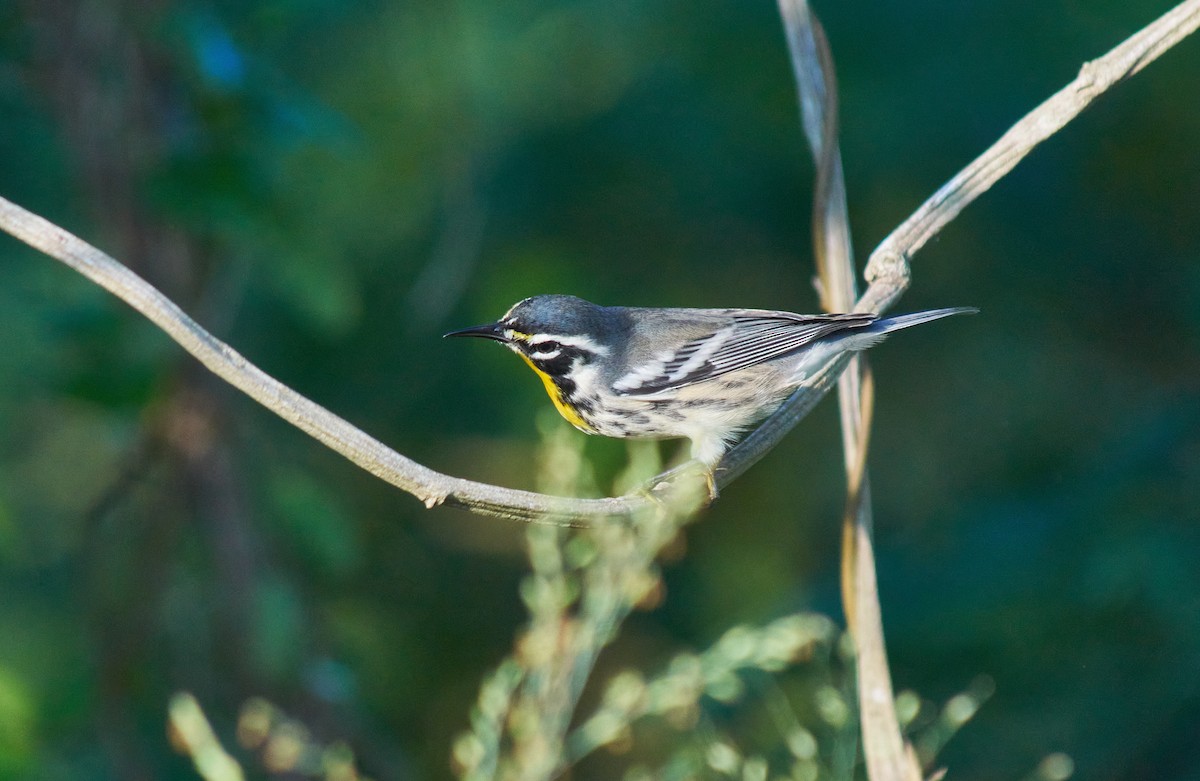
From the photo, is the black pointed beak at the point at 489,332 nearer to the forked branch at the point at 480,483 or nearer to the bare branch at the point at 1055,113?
the forked branch at the point at 480,483

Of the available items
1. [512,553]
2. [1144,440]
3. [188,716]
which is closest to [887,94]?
[1144,440]

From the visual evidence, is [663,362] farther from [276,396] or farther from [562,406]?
[276,396]

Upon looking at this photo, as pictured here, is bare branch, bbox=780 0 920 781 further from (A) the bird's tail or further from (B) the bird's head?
(B) the bird's head

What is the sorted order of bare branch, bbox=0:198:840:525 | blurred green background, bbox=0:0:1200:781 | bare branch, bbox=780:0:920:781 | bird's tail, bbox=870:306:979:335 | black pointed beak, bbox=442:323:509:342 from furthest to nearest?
blurred green background, bbox=0:0:1200:781 → black pointed beak, bbox=442:323:509:342 → bird's tail, bbox=870:306:979:335 → bare branch, bbox=780:0:920:781 → bare branch, bbox=0:198:840:525

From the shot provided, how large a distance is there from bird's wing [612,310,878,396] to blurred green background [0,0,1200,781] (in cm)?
78

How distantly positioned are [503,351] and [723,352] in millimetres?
1403

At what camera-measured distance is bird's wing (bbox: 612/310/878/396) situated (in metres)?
3.13

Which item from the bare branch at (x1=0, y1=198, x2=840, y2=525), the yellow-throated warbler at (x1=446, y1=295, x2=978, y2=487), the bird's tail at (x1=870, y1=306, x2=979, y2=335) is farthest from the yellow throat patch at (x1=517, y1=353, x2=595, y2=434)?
the bare branch at (x1=0, y1=198, x2=840, y2=525)

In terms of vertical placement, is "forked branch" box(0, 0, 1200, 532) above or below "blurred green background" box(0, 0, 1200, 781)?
below

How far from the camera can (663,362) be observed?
325 centimetres

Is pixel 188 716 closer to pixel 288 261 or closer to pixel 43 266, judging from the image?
pixel 288 261

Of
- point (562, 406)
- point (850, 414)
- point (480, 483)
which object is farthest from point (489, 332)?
point (480, 483)

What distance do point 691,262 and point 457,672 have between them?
6.23ft

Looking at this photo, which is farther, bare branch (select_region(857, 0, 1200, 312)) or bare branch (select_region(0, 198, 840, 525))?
bare branch (select_region(857, 0, 1200, 312))
